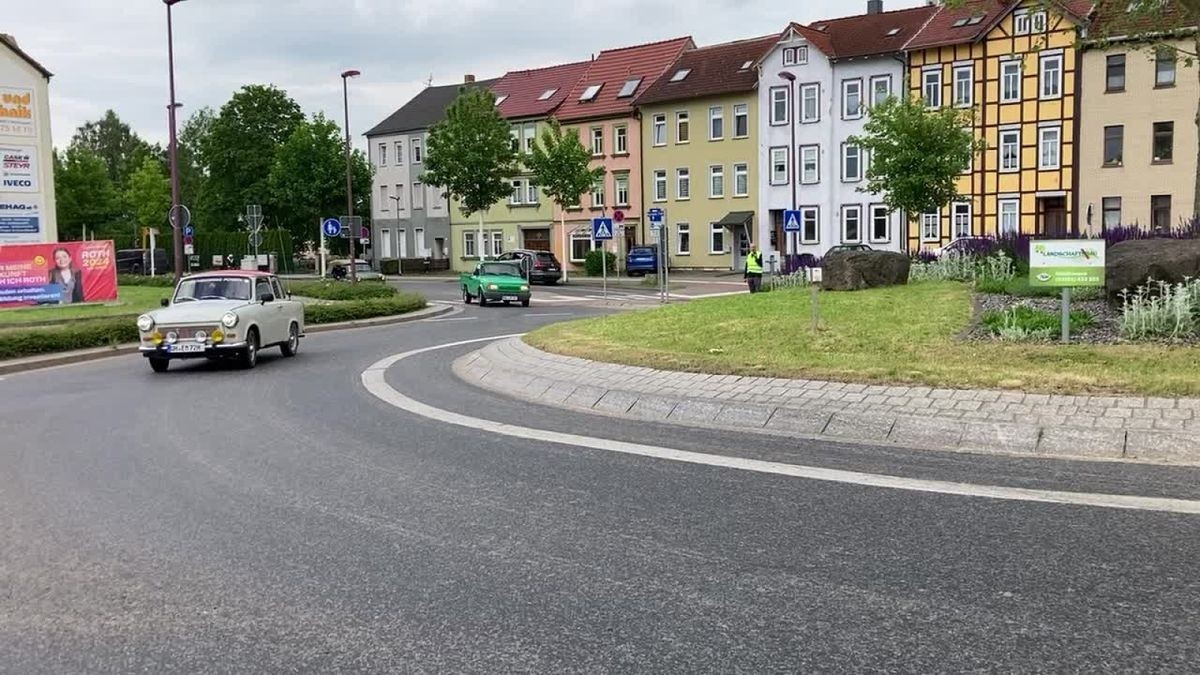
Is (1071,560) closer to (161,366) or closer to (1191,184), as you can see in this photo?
(161,366)

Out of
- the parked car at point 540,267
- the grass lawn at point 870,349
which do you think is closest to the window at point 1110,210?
the parked car at point 540,267

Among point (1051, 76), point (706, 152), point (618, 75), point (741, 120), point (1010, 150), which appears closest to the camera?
point (1051, 76)

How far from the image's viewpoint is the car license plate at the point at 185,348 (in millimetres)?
14891

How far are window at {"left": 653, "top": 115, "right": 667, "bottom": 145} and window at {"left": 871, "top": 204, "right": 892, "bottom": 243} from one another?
1397 centimetres

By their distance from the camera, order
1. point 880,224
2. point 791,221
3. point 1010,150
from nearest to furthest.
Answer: point 791,221, point 1010,150, point 880,224

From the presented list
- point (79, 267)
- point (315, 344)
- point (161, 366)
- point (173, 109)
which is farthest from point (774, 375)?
point (173, 109)

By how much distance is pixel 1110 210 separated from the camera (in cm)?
4591

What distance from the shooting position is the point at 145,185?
99.1 m

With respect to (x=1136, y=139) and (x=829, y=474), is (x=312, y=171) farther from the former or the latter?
(x=829, y=474)

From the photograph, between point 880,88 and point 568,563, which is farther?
point 880,88

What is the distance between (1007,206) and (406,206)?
143 ft

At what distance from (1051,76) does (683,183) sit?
2096cm

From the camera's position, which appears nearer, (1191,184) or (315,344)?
(315,344)

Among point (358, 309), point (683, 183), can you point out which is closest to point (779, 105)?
point (683, 183)
